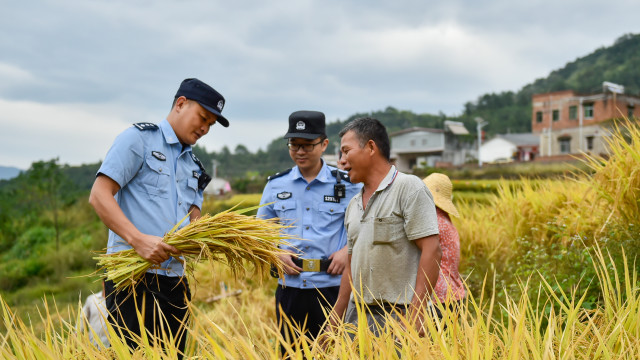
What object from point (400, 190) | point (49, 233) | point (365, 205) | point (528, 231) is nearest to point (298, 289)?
point (365, 205)

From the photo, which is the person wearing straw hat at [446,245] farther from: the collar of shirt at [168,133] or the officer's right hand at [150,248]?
the collar of shirt at [168,133]

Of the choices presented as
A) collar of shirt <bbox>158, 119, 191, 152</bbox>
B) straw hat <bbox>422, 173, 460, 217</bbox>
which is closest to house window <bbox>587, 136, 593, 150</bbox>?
straw hat <bbox>422, 173, 460, 217</bbox>

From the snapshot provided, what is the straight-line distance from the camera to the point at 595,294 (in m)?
3.74

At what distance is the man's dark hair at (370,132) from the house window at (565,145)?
42.8 meters

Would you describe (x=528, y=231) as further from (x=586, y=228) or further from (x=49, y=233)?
(x=49, y=233)

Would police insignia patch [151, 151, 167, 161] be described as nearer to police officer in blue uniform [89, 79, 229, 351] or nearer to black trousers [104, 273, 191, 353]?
police officer in blue uniform [89, 79, 229, 351]

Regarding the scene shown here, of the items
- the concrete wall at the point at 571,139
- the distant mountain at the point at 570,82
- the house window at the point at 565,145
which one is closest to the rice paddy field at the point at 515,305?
the concrete wall at the point at 571,139

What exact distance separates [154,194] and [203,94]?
0.62 metres

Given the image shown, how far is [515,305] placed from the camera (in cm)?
214

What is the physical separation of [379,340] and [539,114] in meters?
45.5

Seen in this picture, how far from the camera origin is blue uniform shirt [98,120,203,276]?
2693 mm

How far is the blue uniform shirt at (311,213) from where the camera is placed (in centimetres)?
356

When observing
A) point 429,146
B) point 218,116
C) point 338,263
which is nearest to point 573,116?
point 429,146

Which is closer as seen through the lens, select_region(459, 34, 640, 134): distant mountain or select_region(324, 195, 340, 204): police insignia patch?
select_region(324, 195, 340, 204): police insignia patch
